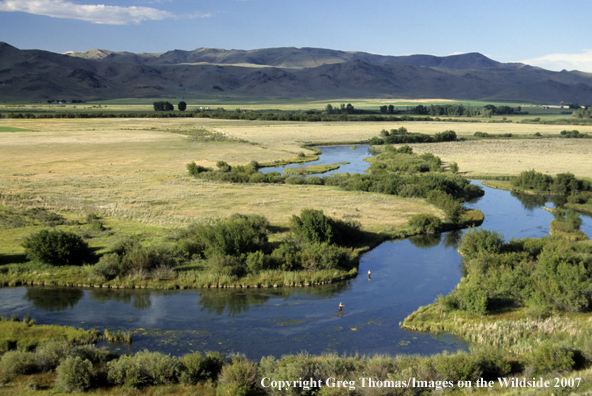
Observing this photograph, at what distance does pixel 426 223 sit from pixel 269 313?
59.6 ft

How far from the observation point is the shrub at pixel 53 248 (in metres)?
28.1

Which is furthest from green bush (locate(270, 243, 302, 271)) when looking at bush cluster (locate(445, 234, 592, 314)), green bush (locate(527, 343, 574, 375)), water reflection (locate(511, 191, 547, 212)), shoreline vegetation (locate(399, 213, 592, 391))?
water reflection (locate(511, 191, 547, 212))

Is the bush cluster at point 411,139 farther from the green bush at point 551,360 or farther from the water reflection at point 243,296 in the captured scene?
the green bush at point 551,360

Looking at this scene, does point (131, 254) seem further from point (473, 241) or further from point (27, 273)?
point (473, 241)

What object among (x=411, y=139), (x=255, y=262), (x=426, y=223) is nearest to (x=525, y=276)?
(x=426, y=223)

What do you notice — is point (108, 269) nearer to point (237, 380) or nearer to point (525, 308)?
point (237, 380)

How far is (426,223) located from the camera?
3766 centimetres

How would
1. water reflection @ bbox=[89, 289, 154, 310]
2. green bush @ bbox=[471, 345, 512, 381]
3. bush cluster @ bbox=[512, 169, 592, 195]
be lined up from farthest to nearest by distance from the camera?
1. bush cluster @ bbox=[512, 169, 592, 195]
2. water reflection @ bbox=[89, 289, 154, 310]
3. green bush @ bbox=[471, 345, 512, 381]

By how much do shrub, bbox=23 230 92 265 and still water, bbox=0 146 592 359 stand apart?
2.58 metres

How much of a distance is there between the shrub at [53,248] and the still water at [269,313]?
2.58 meters

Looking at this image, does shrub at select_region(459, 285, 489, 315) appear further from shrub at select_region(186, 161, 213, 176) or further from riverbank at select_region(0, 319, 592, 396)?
shrub at select_region(186, 161, 213, 176)

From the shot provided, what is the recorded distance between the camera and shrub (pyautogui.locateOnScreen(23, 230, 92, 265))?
28141 mm

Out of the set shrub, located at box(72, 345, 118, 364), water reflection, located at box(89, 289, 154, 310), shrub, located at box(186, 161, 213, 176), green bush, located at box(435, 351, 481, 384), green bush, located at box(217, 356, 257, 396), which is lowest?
water reflection, located at box(89, 289, 154, 310)

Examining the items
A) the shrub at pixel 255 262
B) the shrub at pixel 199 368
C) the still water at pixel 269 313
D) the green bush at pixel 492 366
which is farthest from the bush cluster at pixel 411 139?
the shrub at pixel 199 368
